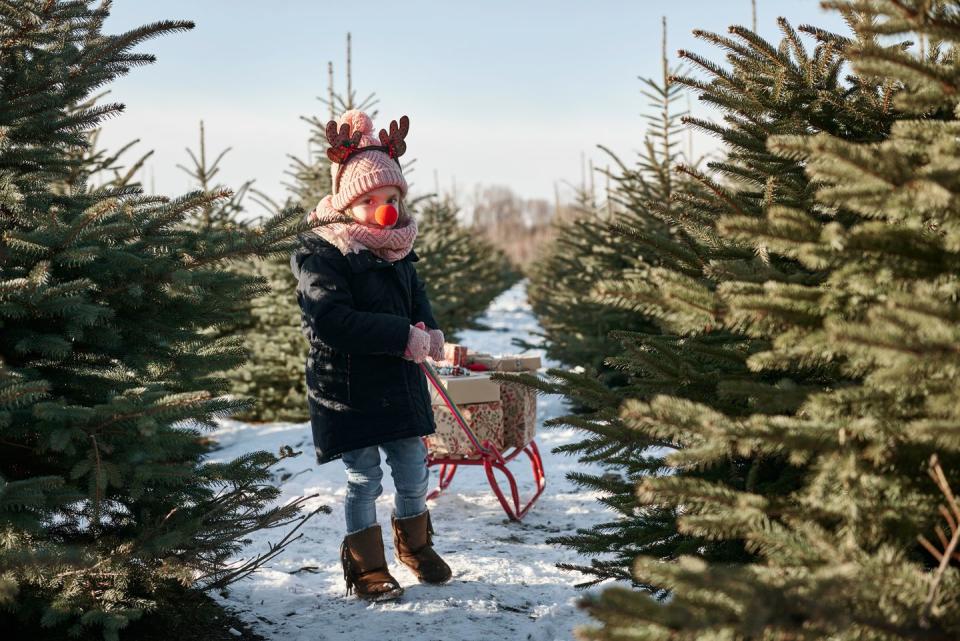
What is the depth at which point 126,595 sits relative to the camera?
2.71 meters

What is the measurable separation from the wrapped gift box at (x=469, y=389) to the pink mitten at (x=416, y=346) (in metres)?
1.25

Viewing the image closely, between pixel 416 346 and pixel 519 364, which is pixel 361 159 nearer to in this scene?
pixel 416 346

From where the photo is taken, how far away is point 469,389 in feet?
16.1

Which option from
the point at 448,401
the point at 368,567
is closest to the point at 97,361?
the point at 368,567

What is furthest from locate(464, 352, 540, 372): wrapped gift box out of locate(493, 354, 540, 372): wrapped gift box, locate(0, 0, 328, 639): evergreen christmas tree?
locate(0, 0, 328, 639): evergreen christmas tree

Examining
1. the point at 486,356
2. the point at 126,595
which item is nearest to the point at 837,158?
the point at 126,595

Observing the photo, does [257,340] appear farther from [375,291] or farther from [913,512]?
[913,512]

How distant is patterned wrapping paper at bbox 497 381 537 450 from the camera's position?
205 inches

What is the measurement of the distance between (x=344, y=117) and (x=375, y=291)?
0.95 m

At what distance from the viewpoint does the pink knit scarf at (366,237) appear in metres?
3.69

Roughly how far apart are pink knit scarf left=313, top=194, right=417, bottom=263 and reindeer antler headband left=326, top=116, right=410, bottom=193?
0.84 ft

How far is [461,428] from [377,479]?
4.38 ft

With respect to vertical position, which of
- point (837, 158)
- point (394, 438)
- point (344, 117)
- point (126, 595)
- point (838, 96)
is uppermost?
point (344, 117)

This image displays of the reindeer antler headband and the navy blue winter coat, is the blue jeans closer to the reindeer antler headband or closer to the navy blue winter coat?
the navy blue winter coat
